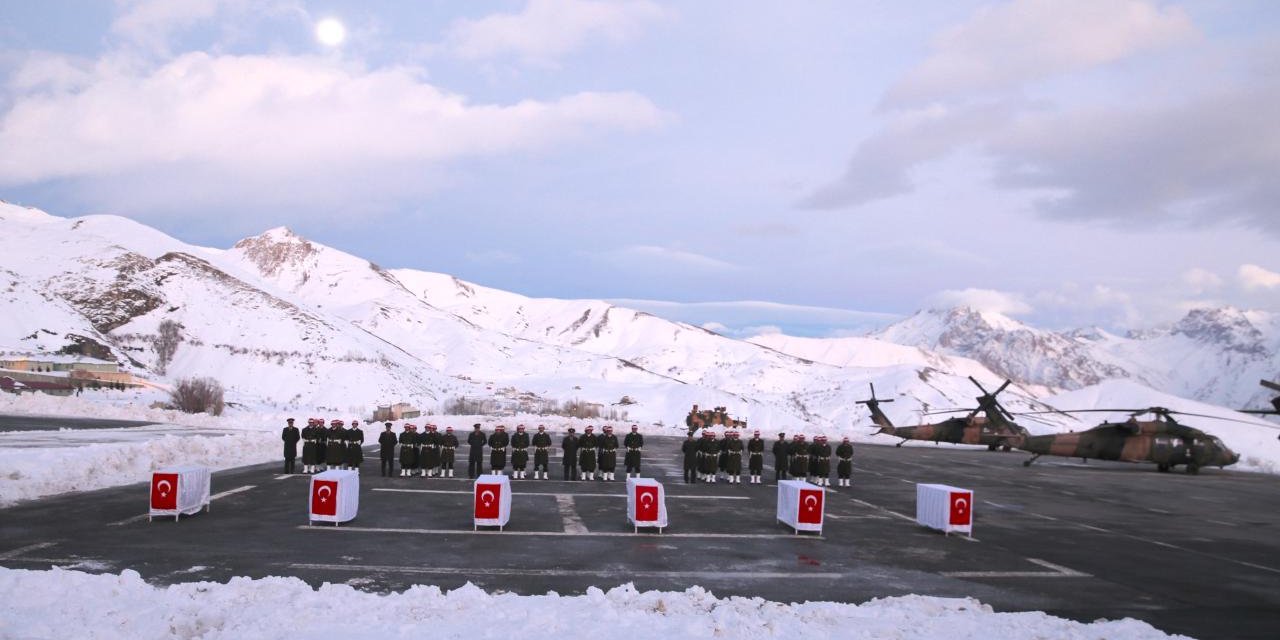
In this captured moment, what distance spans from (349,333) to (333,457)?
105m

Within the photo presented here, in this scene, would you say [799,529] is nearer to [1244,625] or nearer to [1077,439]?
[1244,625]

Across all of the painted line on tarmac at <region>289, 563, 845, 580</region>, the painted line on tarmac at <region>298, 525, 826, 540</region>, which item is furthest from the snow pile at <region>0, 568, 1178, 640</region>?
the painted line on tarmac at <region>298, 525, 826, 540</region>

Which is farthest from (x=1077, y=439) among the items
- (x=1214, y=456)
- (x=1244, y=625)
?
(x=1244, y=625)

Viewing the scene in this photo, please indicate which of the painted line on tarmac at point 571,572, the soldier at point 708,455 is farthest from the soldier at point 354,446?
the painted line on tarmac at point 571,572

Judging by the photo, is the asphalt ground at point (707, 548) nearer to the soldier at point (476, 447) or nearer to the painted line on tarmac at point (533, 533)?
the painted line on tarmac at point (533, 533)

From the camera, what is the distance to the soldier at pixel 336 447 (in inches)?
913

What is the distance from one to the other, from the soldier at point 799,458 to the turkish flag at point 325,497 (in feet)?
44.4

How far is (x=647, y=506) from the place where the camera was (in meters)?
15.7

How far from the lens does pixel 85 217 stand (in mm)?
156875

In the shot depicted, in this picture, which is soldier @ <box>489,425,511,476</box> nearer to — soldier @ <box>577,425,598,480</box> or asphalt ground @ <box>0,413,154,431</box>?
soldier @ <box>577,425,598,480</box>

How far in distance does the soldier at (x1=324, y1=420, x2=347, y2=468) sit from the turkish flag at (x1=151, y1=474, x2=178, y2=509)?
7.88 metres

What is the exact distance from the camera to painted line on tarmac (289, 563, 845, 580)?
464 inches

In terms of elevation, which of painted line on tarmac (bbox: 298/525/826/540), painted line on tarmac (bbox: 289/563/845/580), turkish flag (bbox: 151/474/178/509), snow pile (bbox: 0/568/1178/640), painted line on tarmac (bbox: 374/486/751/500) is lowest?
painted line on tarmac (bbox: 374/486/751/500)

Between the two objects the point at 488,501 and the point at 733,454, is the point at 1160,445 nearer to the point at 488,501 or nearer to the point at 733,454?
the point at 733,454
